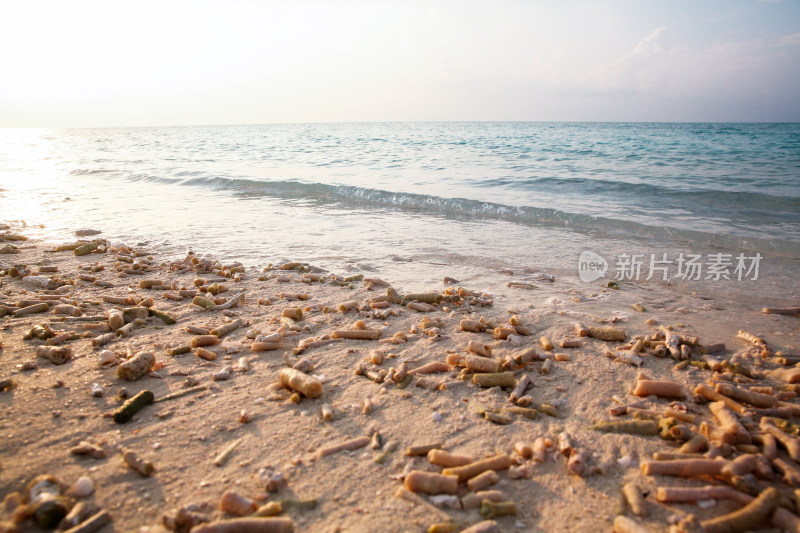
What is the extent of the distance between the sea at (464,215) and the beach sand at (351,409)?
4.86 feet

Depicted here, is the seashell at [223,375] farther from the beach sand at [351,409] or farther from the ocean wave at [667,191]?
the ocean wave at [667,191]

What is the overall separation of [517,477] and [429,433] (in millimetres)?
522

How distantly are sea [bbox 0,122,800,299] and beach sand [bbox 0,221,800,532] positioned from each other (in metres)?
1.48

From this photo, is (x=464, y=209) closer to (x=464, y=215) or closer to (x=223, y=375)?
(x=464, y=215)

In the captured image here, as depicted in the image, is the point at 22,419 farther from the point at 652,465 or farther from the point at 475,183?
the point at 475,183

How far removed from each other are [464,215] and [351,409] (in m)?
8.15

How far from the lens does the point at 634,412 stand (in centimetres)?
263

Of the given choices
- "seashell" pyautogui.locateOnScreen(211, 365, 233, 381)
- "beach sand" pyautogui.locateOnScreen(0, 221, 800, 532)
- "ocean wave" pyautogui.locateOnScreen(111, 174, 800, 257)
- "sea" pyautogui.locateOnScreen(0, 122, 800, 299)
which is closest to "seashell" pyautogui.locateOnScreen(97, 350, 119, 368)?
"beach sand" pyautogui.locateOnScreen(0, 221, 800, 532)

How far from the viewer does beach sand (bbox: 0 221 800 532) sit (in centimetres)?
196

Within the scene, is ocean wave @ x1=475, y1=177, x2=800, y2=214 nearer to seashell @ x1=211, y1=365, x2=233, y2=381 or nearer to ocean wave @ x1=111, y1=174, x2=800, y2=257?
ocean wave @ x1=111, y1=174, x2=800, y2=257

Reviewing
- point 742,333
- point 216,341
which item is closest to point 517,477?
point 216,341

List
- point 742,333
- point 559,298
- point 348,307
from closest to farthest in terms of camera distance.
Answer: point 742,333 < point 348,307 < point 559,298

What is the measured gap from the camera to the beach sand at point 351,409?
1965 millimetres

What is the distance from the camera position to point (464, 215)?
34.1 ft
